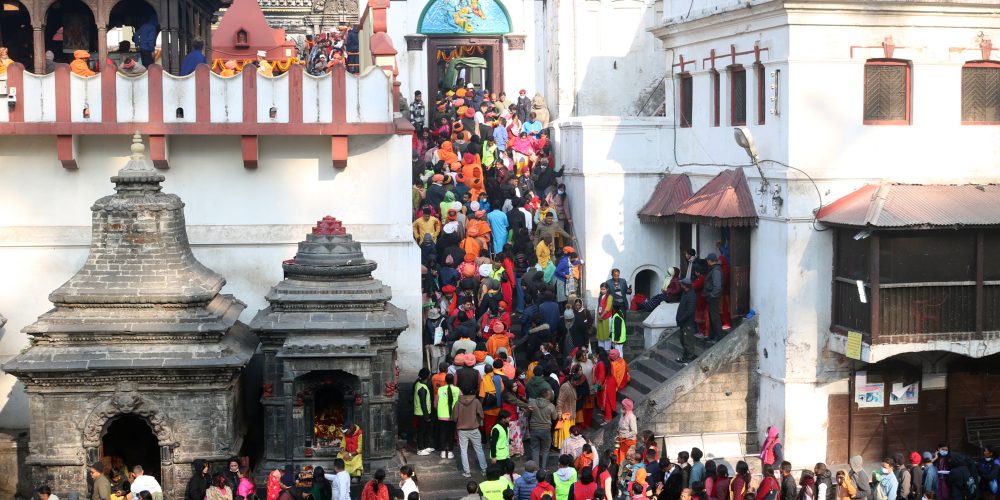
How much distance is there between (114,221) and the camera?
66.8ft

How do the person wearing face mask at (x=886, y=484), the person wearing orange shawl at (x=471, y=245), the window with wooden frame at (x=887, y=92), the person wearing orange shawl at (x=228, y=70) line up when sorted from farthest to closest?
the person wearing orange shawl at (x=471, y=245), the person wearing orange shawl at (x=228, y=70), the window with wooden frame at (x=887, y=92), the person wearing face mask at (x=886, y=484)

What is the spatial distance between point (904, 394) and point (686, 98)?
7505mm

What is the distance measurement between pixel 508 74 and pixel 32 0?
1467cm

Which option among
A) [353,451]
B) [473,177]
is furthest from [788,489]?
[473,177]

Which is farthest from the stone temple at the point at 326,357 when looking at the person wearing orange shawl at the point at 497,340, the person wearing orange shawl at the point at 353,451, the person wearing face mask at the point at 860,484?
the person wearing face mask at the point at 860,484

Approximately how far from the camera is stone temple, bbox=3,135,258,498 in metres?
19.6

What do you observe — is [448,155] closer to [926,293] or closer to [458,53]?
[458,53]

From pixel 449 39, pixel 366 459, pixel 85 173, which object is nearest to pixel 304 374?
pixel 366 459

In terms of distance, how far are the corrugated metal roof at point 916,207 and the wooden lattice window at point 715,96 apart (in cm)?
396

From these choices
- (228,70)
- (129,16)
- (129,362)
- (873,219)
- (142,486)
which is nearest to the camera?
(142,486)

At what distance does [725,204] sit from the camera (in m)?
23.6

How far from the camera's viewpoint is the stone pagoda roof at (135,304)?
1959cm

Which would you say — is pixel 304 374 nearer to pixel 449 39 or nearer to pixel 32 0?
pixel 32 0

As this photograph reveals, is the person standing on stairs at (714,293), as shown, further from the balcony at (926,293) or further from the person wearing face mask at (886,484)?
the person wearing face mask at (886,484)
